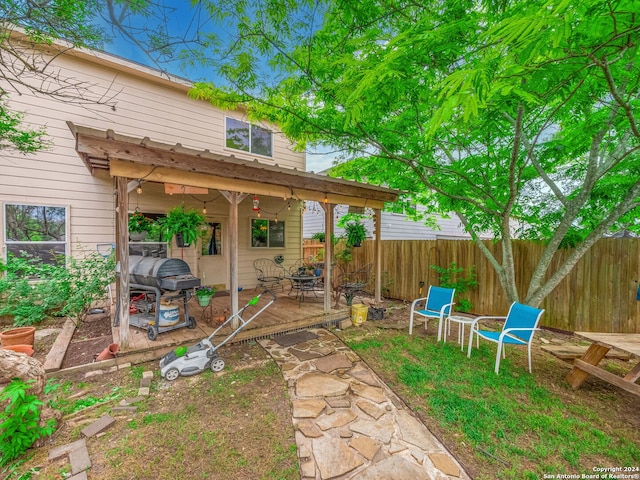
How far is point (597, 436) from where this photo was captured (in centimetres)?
242

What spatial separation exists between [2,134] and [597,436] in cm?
838

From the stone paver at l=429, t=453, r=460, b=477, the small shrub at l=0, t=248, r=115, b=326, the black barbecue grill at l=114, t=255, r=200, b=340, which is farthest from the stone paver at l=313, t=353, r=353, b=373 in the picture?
the small shrub at l=0, t=248, r=115, b=326

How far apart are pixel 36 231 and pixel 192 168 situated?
399 centimetres

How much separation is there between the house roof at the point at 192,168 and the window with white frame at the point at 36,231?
1.89 m

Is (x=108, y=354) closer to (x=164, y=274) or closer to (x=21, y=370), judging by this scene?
(x=164, y=274)

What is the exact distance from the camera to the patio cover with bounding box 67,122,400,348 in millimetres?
3186

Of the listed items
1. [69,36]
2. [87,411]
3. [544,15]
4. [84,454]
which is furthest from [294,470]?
[69,36]

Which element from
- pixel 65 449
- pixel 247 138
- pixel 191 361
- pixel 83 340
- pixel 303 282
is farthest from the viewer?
pixel 247 138

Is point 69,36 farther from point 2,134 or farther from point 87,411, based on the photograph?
point 87,411

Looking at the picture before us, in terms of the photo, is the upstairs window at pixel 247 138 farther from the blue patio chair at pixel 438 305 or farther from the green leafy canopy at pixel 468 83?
the blue patio chair at pixel 438 305

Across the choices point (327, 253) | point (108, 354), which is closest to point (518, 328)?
point (327, 253)

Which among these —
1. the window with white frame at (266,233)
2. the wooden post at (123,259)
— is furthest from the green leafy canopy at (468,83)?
the window with white frame at (266,233)

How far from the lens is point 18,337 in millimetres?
3734

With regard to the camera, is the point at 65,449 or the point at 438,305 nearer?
the point at 65,449
